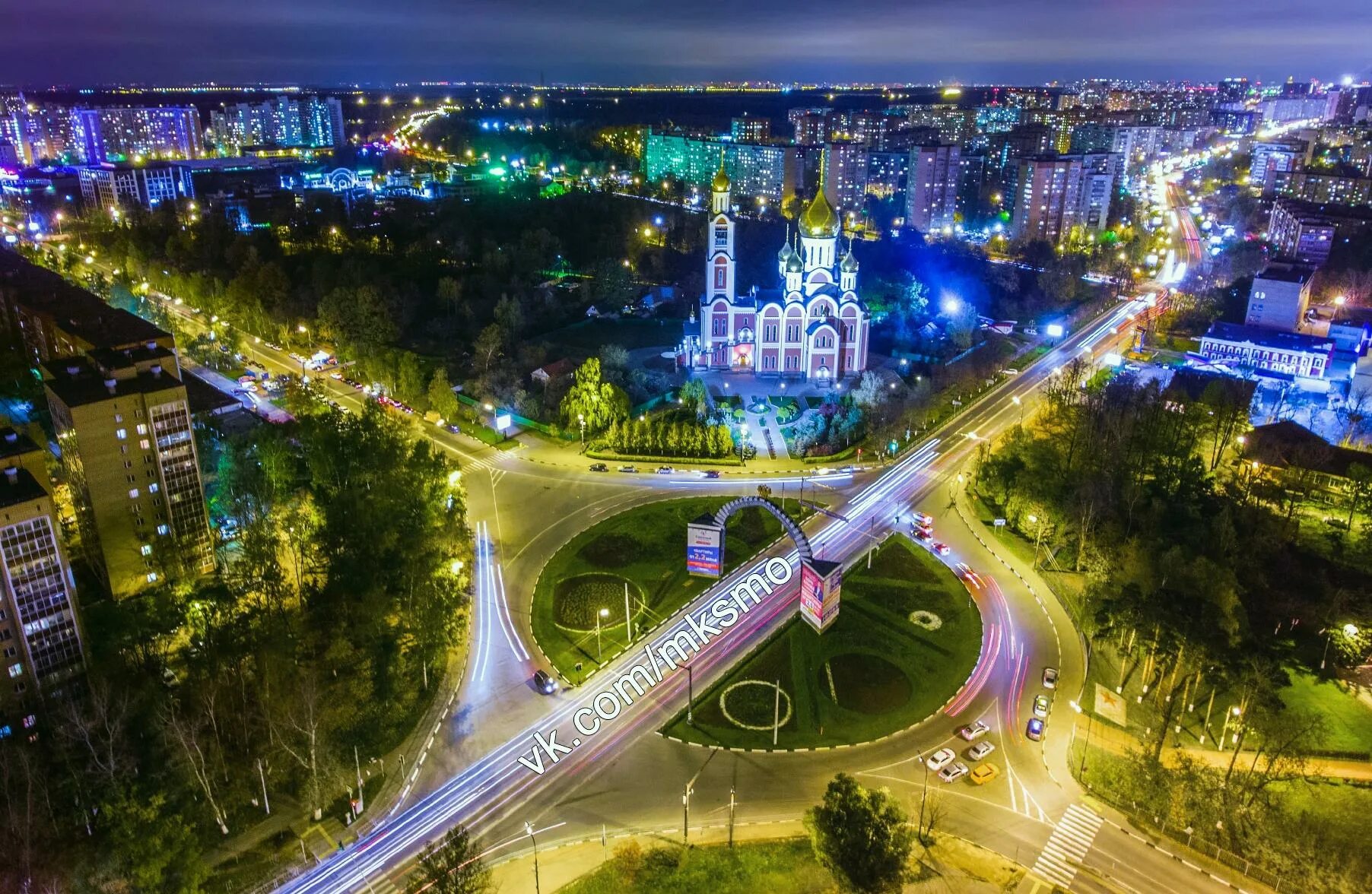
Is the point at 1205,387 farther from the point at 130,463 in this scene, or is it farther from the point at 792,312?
the point at 130,463

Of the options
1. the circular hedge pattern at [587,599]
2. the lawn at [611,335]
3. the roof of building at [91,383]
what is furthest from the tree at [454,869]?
the lawn at [611,335]

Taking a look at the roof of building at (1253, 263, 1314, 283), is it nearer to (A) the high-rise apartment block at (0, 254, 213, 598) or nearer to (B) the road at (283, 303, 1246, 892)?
(B) the road at (283, 303, 1246, 892)

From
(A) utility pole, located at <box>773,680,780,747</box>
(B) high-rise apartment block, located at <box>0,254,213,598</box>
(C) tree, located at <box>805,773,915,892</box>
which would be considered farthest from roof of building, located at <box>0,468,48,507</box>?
(C) tree, located at <box>805,773,915,892</box>

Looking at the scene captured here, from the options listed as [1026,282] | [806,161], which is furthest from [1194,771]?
[806,161]

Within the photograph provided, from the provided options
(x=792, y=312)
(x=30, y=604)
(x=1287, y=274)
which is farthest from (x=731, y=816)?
(x=1287, y=274)

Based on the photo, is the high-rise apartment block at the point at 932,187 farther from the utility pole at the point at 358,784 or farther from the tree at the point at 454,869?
A: the tree at the point at 454,869

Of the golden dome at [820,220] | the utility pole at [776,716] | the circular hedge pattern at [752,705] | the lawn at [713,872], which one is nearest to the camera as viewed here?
the lawn at [713,872]
